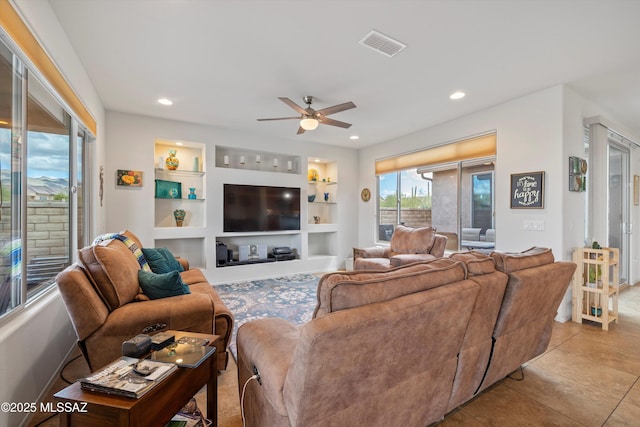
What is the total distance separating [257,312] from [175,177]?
2.85 metres

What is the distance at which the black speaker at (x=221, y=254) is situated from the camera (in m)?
4.74

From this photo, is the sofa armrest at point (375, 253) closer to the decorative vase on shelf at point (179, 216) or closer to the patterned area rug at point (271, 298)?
the patterned area rug at point (271, 298)

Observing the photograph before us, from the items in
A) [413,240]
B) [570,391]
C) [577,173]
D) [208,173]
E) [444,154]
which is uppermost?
[444,154]

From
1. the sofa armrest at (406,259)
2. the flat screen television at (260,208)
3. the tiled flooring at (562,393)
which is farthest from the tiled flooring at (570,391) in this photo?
the flat screen television at (260,208)

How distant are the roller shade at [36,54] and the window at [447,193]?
4.66 meters

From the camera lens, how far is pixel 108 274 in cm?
176

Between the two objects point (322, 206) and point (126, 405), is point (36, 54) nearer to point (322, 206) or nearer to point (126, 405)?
point (126, 405)

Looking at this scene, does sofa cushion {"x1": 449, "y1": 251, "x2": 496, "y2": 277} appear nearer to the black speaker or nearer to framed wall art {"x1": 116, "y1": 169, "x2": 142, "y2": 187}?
the black speaker

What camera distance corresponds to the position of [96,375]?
1.08m

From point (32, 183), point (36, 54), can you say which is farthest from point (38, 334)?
point (36, 54)

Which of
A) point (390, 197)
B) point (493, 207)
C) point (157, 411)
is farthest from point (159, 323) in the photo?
point (390, 197)

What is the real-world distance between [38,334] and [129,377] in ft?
4.17

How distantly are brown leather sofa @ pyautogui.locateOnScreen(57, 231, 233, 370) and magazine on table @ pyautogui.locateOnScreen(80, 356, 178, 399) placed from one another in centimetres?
55

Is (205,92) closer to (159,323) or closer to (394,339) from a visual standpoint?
(159,323)
